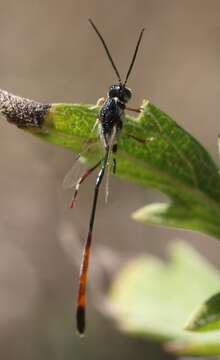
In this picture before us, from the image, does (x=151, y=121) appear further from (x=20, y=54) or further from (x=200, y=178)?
(x=20, y=54)

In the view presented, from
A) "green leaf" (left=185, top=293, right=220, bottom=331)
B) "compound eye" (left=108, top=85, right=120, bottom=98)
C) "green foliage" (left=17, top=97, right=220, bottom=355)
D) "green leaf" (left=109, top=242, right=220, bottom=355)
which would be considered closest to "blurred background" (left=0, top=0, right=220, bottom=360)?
"green leaf" (left=109, top=242, right=220, bottom=355)

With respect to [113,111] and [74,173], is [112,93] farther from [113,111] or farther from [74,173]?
[74,173]

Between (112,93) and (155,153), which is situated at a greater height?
(112,93)

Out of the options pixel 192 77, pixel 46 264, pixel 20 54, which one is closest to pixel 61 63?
pixel 20 54

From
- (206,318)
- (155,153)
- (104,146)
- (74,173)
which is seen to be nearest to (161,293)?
(74,173)

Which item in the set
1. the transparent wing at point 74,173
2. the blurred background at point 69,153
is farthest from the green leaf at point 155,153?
the blurred background at point 69,153

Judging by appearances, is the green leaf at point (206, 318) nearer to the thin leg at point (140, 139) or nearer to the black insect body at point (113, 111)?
the thin leg at point (140, 139)

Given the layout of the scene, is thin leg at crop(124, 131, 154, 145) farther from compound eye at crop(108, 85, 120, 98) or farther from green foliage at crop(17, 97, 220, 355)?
compound eye at crop(108, 85, 120, 98)
